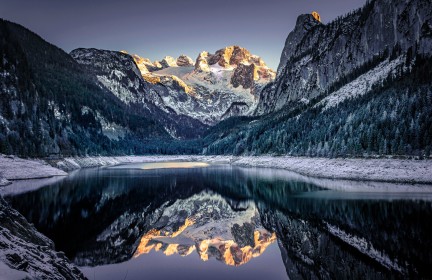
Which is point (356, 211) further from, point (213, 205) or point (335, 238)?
point (213, 205)

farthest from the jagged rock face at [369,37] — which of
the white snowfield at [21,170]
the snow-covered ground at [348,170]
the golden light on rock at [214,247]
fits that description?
the white snowfield at [21,170]

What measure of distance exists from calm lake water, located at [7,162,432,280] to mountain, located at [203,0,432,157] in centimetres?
3194

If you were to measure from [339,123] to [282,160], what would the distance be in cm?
A: 2683

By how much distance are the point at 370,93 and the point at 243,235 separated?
3511 inches

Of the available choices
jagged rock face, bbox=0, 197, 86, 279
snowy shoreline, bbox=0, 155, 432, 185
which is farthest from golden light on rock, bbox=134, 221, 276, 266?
snowy shoreline, bbox=0, 155, 432, 185

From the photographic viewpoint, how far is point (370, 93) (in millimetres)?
104000

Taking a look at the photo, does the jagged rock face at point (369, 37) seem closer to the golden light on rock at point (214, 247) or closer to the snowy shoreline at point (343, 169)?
the snowy shoreline at point (343, 169)

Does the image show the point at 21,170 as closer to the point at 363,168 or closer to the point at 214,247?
the point at 214,247

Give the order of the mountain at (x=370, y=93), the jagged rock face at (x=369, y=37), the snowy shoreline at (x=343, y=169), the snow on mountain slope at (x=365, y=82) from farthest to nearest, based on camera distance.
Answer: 1. the jagged rock face at (x=369, y=37)
2. the snow on mountain slope at (x=365, y=82)
3. the mountain at (x=370, y=93)
4. the snowy shoreline at (x=343, y=169)

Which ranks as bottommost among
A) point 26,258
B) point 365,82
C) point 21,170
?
point 21,170

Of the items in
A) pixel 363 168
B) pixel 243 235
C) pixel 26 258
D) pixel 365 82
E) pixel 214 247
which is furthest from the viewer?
pixel 365 82

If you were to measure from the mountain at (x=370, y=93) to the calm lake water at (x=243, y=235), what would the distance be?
31.9 metres

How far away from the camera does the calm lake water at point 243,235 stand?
19.1 metres

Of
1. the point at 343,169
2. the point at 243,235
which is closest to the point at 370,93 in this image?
the point at 343,169
